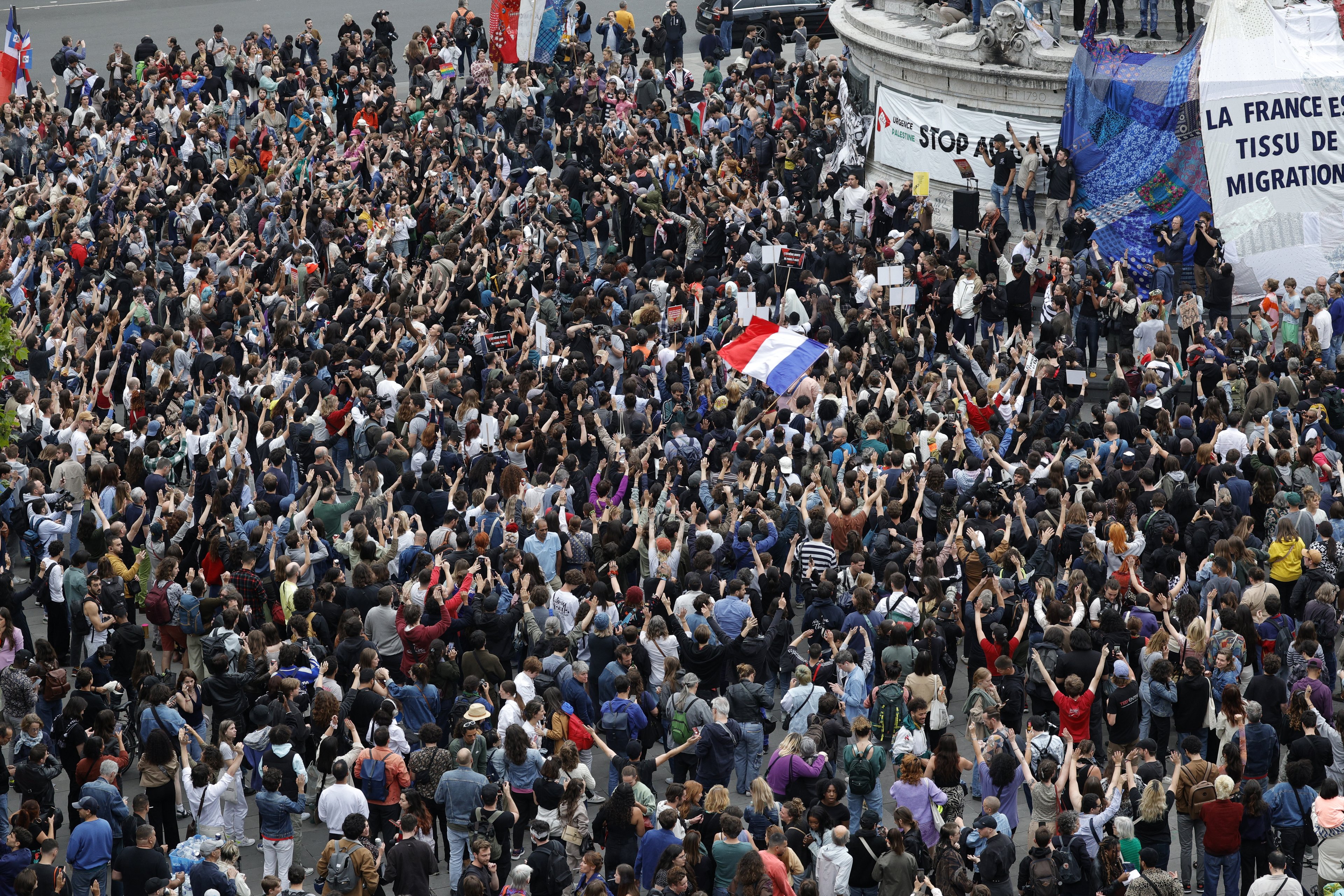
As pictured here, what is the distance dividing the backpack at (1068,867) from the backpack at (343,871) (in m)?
4.81

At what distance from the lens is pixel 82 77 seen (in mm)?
35594

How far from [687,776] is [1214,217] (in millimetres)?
14049

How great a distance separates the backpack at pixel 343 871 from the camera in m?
12.4

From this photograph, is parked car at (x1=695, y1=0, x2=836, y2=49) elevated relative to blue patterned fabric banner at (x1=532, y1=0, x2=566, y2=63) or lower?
lower

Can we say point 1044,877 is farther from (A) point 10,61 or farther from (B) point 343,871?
(A) point 10,61

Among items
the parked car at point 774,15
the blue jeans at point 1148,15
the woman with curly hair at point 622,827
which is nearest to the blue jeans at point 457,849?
the woman with curly hair at point 622,827

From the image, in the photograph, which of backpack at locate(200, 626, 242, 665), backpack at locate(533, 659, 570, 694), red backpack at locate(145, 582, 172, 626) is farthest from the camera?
red backpack at locate(145, 582, 172, 626)

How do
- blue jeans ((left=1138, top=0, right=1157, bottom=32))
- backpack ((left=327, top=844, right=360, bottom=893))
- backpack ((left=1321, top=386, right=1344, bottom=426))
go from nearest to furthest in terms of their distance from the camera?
backpack ((left=327, top=844, right=360, bottom=893)), backpack ((left=1321, top=386, right=1344, bottom=426)), blue jeans ((left=1138, top=0, right=1157, bottom=32))

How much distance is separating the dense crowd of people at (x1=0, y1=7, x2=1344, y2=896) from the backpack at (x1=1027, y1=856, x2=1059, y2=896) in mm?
28

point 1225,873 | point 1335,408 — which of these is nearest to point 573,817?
point 1225,873

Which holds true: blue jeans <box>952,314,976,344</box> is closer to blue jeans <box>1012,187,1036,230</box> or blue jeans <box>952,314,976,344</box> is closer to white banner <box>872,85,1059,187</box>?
blue jeans <box>1012,187,1036,230</box>

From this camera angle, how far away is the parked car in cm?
3988

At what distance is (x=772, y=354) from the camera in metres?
20.0

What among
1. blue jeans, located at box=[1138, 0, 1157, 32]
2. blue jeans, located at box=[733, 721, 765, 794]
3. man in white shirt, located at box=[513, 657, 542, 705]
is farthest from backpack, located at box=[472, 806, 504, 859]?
blue jeans, located at box=[1138, 0, 1157, 32]
